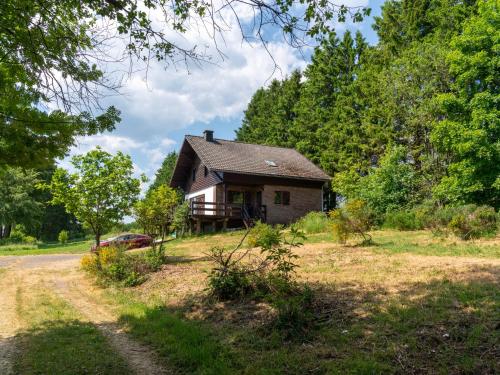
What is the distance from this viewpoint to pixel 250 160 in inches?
1102

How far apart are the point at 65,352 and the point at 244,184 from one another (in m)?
21.5

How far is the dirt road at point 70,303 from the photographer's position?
5.51 metres

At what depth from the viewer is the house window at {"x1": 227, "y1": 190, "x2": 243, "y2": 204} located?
28295 mm

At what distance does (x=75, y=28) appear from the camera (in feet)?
19.3

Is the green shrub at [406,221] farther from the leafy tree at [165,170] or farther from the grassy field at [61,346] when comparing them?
the leafy tree at [165,170]

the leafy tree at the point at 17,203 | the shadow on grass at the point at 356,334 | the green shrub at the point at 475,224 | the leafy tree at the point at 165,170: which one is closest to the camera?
the shadow on grass at the point at 356,334

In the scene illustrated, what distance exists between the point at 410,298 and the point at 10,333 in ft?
24.0

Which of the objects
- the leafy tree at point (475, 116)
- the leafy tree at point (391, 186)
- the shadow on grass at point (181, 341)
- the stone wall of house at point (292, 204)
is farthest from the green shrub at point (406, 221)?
the shadow on grass at point (181, 341)

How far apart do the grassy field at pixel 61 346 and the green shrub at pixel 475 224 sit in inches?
467

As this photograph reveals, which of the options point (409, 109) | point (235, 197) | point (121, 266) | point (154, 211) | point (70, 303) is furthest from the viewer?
point (235, 197)

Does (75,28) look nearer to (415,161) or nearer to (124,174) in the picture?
(124,174)

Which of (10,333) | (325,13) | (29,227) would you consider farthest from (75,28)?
(29,227)

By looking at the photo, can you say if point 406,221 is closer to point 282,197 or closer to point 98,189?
point 282,197

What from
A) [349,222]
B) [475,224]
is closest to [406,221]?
[475,224]
